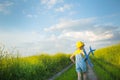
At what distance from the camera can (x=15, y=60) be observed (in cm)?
1302

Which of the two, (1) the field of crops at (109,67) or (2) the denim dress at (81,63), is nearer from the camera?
(2) the denim dress at (81,63)

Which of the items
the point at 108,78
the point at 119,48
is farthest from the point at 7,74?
the point at 119,48

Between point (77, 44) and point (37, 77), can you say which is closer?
point (77, 44)

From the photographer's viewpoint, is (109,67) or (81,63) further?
(109,67)

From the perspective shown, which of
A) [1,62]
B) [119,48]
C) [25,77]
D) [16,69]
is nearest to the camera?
[1,62]

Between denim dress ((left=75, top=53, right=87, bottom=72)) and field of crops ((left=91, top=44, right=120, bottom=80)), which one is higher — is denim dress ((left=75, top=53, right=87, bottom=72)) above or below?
above

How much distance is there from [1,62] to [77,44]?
3491 millimetres

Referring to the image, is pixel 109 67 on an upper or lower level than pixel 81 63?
lower

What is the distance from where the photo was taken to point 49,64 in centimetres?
2102

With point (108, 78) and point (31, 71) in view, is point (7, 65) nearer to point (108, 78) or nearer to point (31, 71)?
point (31, 71)

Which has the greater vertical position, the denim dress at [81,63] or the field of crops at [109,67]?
the denim dress at [81,63]

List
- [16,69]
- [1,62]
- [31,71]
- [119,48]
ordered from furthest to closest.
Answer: [119,48]
[31,71]
[16,69]
[1,62]

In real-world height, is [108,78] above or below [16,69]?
below

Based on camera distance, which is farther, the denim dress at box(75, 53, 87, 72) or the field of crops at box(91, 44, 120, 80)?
the field of crops at box(91, 44, 120, 80)
